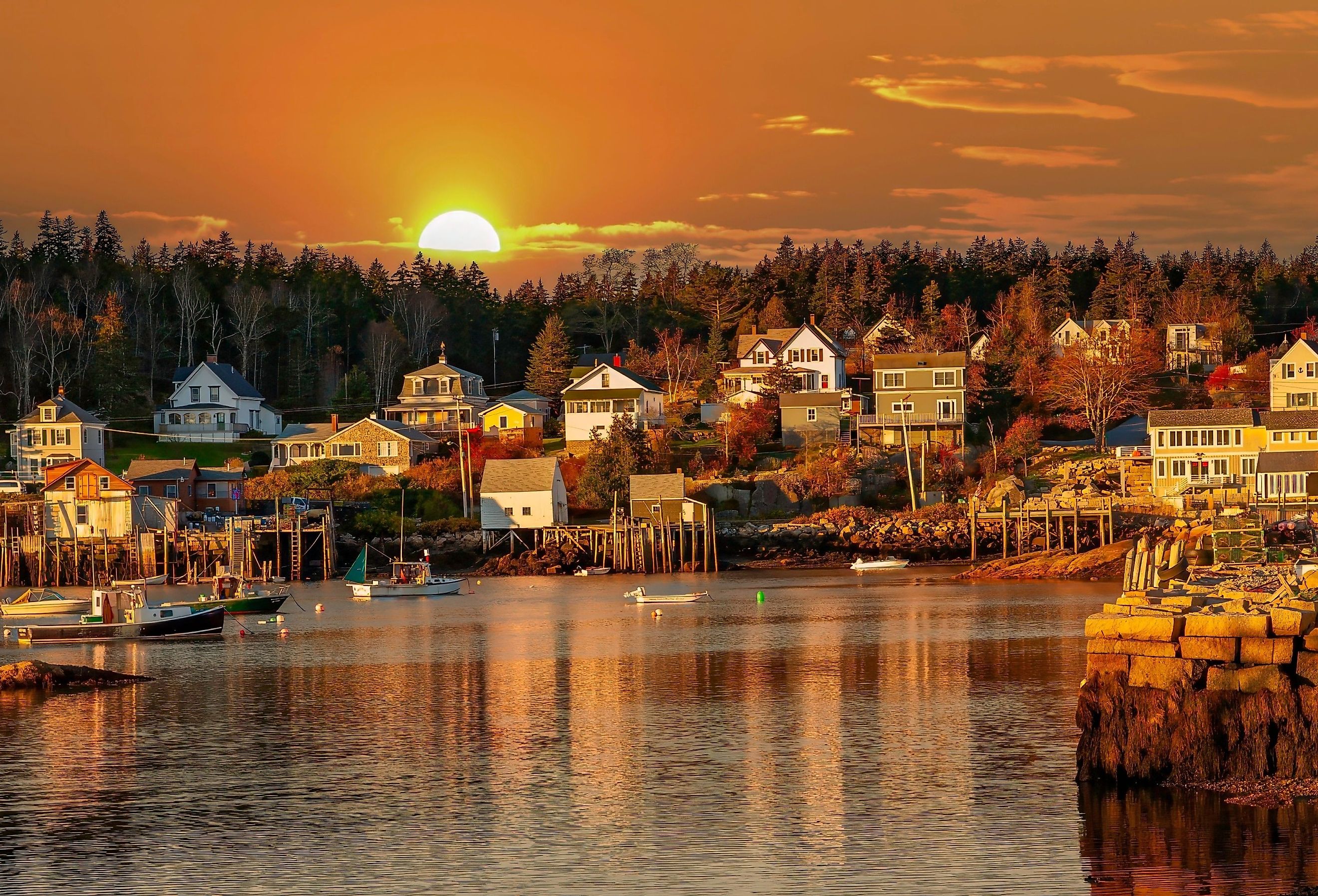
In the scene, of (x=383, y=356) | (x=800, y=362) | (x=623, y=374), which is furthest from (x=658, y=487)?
(x=383, y=356)

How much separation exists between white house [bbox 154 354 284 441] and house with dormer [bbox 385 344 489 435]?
1167 centimetres

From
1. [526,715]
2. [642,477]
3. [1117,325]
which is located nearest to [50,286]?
[642,477]

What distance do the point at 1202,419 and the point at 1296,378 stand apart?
19319mm

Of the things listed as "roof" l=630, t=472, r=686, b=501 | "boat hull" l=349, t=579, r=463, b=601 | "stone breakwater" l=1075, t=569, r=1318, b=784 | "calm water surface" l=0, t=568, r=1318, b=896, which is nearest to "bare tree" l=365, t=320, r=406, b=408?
"roof" l=630, t=472, r=686, b=501

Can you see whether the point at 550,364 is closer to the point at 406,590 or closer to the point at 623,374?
the point at 623,374

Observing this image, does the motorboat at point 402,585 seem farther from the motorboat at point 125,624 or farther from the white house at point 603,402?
the white house at point 603,402

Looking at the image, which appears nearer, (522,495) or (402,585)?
(402,585)

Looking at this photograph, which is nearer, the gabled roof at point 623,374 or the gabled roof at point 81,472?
the gabled roof at point 81,472

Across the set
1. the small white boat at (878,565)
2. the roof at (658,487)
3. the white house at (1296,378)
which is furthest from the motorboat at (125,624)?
the white house at (1296,378)

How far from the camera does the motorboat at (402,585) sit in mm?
76206

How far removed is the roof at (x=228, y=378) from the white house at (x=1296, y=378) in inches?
3009

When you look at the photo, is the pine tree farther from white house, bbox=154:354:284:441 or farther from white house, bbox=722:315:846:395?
white house, bbox=154:354:284:441

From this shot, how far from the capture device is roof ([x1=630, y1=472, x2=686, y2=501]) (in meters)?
89.4

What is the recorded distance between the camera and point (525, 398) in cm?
11906
